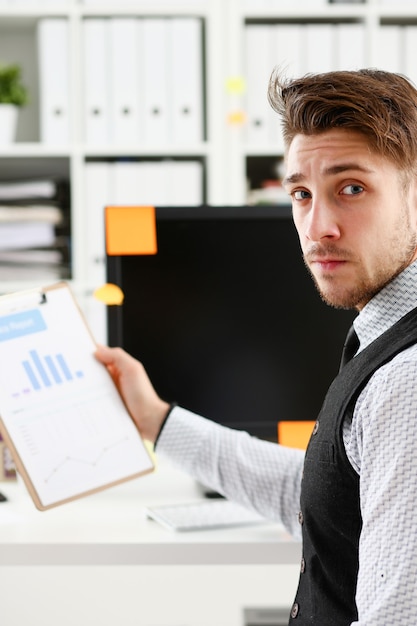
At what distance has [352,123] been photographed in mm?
975

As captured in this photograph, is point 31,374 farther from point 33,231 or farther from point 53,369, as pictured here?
point 33,231

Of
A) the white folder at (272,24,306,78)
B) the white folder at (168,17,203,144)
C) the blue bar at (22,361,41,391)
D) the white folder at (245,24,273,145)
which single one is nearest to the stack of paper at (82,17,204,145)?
the white folder at (168,17,203,144)

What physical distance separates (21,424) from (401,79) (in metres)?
0.70

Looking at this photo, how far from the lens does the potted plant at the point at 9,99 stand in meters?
2.85

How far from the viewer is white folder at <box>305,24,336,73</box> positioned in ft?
9.22

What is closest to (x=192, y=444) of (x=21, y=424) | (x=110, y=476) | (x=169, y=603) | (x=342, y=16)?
(x=110, y=476)

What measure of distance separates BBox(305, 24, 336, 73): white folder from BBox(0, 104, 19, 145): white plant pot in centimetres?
97

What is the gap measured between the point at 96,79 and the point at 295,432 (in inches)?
65.2

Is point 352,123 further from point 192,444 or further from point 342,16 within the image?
point 342,16

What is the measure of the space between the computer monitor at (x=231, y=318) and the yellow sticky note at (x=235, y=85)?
1380 mm

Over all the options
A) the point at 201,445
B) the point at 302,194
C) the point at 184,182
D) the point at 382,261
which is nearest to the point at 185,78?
the point at 184,182

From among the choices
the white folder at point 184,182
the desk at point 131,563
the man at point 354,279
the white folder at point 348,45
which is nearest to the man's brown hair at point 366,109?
the man at point 354,279

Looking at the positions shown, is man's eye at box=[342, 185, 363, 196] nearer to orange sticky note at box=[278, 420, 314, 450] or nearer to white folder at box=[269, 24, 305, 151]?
orange sticky note at box=[278, 420, 314, 450]

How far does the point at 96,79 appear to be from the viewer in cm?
277
